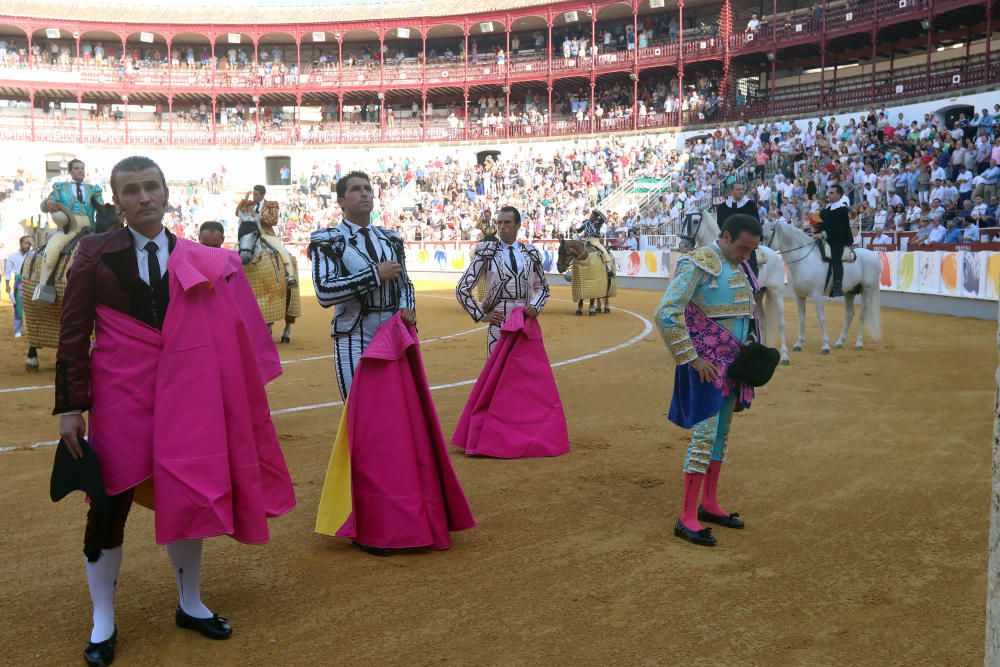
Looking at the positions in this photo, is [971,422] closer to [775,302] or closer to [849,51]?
[775,302]

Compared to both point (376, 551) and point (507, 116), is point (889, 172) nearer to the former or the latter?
point (376, 551)

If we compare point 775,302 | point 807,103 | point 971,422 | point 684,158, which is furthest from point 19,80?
point 971,422

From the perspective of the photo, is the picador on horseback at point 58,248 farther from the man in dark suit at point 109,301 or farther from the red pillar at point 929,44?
the red pillar at point 929,44

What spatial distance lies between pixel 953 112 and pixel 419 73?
81.8 feet

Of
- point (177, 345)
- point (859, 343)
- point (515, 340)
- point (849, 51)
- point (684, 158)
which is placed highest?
point (849, 51)

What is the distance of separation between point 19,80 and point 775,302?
139 ft

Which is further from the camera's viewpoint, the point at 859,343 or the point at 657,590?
the point at 859,343

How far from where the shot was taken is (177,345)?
3.08 metres

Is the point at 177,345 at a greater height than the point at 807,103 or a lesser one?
lesser

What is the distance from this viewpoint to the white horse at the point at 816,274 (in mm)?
11828

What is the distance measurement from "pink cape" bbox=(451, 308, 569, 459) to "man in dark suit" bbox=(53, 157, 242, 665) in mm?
3282

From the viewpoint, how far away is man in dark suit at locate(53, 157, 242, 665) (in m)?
3.00

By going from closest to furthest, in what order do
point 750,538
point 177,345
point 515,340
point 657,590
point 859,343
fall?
point 177,345 → point 657,590 → point 750,538 → point 515,340 → point 859,343

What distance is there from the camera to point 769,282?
36.0 feet
